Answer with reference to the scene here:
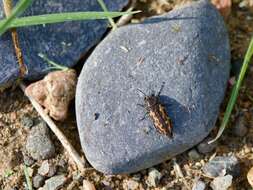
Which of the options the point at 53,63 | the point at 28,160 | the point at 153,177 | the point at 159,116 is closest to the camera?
the point at 159,116

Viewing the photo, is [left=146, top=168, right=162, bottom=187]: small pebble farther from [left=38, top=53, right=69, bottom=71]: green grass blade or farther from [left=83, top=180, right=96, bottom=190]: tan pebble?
[left=38, top=53, right=69, bottom=71]: green grass blade

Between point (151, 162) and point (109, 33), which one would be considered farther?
point (109, 33)

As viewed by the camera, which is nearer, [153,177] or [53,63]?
[153,177]

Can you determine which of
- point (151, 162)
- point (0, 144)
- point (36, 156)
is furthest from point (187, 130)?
point (0, 144)

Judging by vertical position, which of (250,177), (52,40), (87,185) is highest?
(52,40)

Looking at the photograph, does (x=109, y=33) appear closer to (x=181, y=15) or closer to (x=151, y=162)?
(x=181, y=15)

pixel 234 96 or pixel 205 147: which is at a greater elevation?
pixel 234 96

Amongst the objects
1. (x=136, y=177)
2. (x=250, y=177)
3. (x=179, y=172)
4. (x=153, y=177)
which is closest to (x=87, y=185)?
(x=136, y=177)

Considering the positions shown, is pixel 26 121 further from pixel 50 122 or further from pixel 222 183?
pixel 222 183
